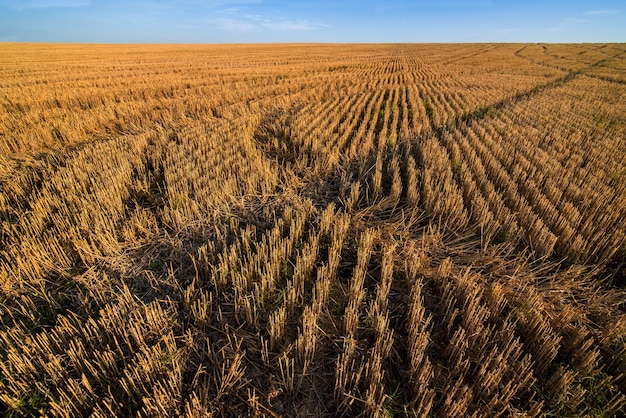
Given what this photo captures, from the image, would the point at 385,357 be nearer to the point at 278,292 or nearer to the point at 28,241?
the point at 278,292

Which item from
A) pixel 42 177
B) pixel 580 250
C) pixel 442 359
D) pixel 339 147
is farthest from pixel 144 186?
pixel 580 250

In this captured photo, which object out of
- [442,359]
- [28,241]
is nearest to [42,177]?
[28,241]

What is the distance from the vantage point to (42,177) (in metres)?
5.95

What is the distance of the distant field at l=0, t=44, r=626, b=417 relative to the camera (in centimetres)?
239

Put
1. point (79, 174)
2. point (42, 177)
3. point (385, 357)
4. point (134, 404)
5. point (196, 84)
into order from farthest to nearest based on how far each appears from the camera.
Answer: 1. point (196, 84)
2. point (42, 177)
3. point (79, 174)
4. point (385, 357)
5. point (134, 404)

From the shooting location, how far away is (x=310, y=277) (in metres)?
3.62

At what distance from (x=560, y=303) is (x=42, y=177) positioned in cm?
849

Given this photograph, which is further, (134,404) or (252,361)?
(252,361)

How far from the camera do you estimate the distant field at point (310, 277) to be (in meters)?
2.39

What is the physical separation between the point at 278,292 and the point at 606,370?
9.95 ft

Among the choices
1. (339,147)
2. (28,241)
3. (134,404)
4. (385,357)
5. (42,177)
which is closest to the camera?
(134,404)

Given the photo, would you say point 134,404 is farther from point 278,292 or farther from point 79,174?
point 79,174

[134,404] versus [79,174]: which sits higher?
[79,174]

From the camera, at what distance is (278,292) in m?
3.35
